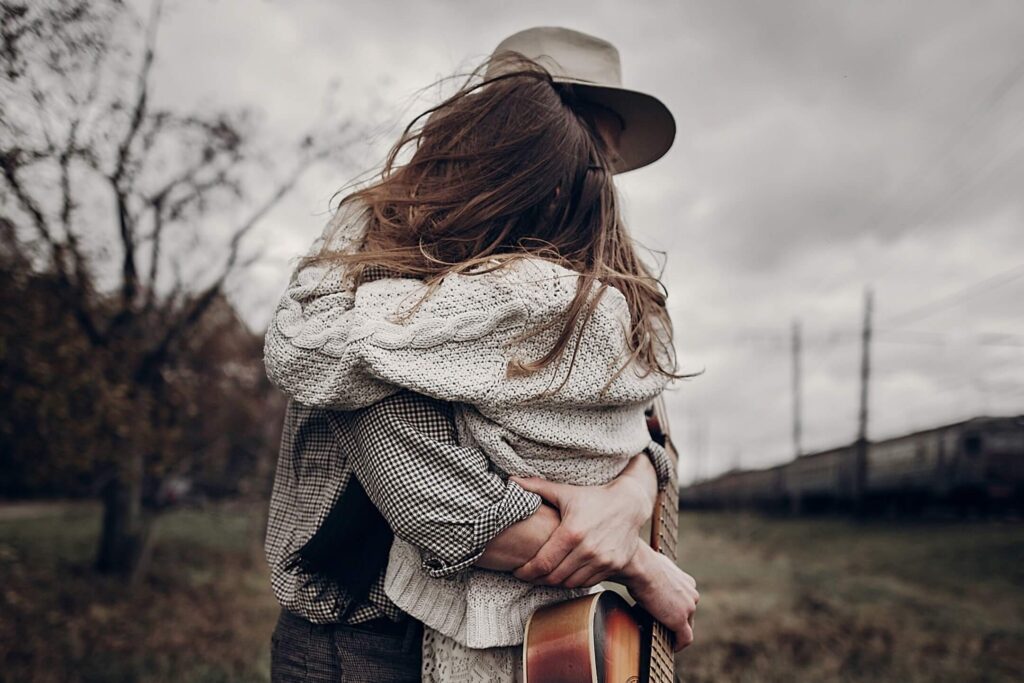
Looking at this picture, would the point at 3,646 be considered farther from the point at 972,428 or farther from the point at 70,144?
the point at 972,428

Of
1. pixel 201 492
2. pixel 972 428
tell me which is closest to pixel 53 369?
pixel 201 492

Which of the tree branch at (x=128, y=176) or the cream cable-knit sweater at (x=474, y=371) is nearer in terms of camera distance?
the cream cable-knit sweater at (x=474, y=371)

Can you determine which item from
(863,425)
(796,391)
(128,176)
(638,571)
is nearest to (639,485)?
(638,571)

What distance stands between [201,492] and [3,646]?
7297mm

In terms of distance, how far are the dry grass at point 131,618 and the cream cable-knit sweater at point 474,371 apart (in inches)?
150

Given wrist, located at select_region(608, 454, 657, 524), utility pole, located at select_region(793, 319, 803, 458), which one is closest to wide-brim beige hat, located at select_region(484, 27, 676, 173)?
wrist, located at select_region(608, 454, 657, 524)

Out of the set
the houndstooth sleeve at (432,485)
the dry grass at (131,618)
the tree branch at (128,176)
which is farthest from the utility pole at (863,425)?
the houndstooth sleeve at (432,485)

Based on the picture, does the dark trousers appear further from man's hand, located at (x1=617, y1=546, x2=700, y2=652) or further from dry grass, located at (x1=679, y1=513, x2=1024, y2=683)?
dry grass, located at (x1=679, y1=513, x2=1024, y2=683)

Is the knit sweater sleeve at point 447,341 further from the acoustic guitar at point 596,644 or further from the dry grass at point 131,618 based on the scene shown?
the dry grass at point 131,618

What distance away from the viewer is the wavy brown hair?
1318mm

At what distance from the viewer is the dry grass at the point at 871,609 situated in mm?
5961

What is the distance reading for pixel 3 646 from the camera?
192 inches

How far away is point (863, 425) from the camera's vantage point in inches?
866

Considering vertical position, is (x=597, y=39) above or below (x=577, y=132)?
above
